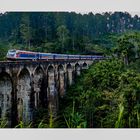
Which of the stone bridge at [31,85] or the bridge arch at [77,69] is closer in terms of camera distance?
the stone bridge at [31,85]

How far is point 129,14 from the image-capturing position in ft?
15.1

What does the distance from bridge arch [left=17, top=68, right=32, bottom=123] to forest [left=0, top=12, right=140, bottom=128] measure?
240 millimetres

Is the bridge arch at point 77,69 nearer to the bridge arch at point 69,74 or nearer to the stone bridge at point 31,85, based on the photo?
the stone bridge at point 31,85

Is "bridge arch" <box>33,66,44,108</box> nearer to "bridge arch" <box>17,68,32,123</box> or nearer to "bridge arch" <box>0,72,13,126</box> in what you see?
"bridge arch" <box>17,68,32,123</box>

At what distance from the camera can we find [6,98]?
17.9ft

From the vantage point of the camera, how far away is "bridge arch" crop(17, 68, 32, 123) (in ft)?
16.2

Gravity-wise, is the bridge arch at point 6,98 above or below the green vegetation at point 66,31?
below

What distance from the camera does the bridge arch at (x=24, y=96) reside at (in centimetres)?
493

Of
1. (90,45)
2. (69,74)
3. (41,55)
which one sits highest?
(90,45)

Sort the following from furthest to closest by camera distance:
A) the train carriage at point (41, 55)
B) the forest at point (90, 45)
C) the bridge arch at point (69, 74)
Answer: the bridge arch at point (69, 74)
the train carriage at point (41, 55)
the forest at point (90, 45)

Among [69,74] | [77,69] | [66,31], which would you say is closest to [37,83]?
[69,74]

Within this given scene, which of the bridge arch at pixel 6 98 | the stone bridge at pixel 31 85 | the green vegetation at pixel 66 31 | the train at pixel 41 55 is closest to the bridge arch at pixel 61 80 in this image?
the stone bridge at pixel 31 85

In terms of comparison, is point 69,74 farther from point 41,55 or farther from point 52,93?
point 41,55

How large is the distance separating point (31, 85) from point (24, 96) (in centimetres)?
22
